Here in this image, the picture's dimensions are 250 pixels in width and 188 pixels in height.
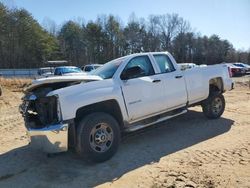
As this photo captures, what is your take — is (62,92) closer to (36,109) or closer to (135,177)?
(36,109)

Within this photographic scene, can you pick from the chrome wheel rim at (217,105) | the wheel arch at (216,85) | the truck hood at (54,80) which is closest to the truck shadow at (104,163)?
the chrome wheel rim at (217,105)

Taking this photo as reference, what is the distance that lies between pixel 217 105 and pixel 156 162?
3.81 meters

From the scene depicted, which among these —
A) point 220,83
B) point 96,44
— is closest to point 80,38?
point 96,44

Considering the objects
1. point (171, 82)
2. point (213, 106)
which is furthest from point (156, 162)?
point (213, 106)

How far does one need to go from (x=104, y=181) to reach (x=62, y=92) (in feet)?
5.47

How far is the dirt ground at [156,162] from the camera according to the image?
529cm

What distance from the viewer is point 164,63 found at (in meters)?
Result: 7.82

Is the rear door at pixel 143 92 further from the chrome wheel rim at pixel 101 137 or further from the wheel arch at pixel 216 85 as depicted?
the wheel arch at pixel 216 85

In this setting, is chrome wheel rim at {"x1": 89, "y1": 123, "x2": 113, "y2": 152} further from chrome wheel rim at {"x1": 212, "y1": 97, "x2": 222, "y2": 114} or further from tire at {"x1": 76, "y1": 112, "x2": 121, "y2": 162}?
chrome wheel rim at {"x1": 212, "y1": 97, "x2": 222, "y2": 114}

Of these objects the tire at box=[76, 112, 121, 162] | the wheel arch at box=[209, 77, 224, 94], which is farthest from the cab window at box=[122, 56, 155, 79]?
the wheel arch at box=[209, 77, 224, 94]

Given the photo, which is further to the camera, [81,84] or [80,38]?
[80,38]

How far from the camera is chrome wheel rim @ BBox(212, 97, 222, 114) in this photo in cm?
909

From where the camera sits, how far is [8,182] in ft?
18.4

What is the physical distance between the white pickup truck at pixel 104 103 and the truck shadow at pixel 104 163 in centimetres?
37
